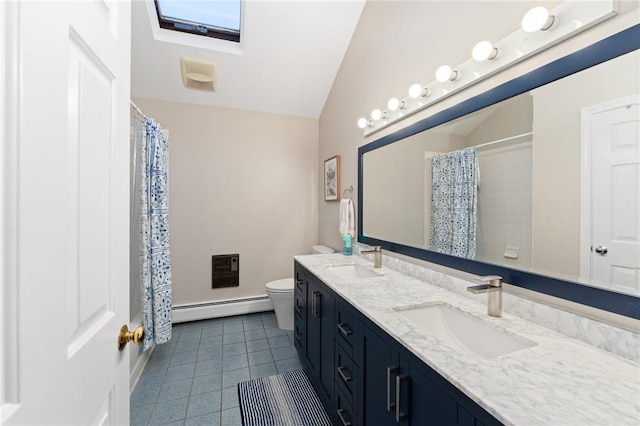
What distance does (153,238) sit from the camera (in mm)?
2061

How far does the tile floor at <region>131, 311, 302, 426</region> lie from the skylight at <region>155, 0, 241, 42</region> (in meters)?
2.73

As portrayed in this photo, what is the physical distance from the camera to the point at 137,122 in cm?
201

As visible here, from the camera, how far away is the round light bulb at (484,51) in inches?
46.3

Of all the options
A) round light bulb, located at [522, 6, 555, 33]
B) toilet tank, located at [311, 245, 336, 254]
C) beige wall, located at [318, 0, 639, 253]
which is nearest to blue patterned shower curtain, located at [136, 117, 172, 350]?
toilet tank, located at [311, 245, 336, 254]

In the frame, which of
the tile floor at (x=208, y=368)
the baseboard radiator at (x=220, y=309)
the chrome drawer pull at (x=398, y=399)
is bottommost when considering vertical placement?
the tile floor at (x=208, y=368)

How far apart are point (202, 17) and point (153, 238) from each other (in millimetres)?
1885

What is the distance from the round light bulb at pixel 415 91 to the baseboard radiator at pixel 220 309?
2555mm

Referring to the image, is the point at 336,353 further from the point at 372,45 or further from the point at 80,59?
the point at 372,45

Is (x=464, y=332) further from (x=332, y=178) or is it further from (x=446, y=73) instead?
(x=332, y=178)

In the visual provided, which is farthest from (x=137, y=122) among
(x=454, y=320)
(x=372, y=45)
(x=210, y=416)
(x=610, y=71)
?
(x=610, y=71)

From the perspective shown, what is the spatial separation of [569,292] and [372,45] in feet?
6.72

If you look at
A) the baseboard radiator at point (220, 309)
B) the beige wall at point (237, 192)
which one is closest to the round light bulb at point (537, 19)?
the beige wall at point (237, 192)

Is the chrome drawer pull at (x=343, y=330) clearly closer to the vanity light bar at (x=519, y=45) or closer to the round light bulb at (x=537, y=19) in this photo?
the vanity light bar at (x=519, y=45)

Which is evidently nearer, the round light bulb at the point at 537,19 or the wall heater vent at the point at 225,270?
the round light bulb at the point at 537,19
